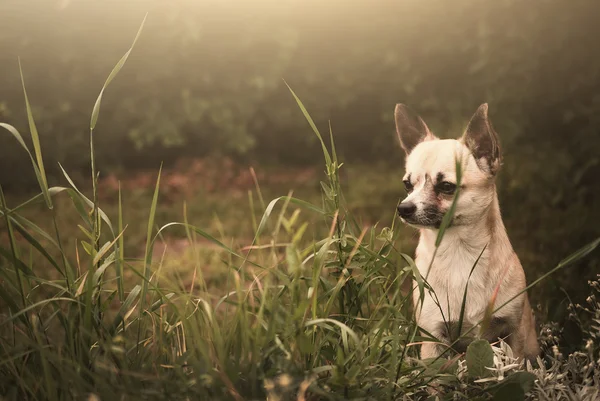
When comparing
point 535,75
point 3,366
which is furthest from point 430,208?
point 535,75

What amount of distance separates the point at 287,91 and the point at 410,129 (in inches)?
111

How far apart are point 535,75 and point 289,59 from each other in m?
1.91

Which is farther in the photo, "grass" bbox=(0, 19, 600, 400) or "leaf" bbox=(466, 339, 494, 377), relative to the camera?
"leaf" bbox=(466, 339, 494, 377)

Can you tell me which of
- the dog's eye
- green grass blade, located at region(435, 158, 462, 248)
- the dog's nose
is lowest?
the dog's nose

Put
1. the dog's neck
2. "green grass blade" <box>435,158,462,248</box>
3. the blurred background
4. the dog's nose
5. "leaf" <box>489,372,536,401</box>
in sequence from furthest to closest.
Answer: the blurred background → the dog's neck → the dog's nose → "leaf" <box>489,372,536,401</box> → "green grass blade" <box>435,158,462,248</box>

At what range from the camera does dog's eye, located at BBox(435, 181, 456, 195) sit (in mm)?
1943

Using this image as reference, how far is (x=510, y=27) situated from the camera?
3316 mm

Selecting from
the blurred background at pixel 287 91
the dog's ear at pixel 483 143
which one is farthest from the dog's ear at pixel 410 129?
the blurred background at pixel 287 91

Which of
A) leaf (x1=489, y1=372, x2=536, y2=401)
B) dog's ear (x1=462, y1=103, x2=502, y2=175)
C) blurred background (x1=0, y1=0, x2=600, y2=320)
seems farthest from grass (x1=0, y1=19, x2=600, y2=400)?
blurred background (x1=0, y1=0, x2=600, y2=320)

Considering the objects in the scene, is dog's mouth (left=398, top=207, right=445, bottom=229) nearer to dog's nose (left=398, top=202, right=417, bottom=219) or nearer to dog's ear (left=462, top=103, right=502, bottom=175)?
dog's nose (left=398, top=202, right=417, bottom=219)

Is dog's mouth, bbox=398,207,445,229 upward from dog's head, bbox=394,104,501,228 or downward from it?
downward

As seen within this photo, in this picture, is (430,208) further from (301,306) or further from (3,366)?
(3,366)

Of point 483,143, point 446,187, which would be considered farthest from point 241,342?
point 483,143

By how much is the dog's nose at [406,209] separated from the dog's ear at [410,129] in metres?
0.31
